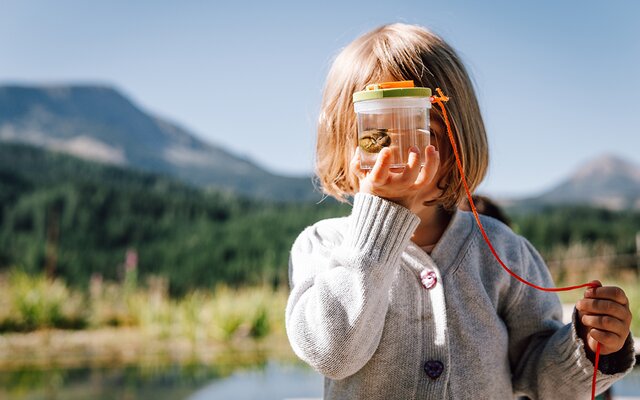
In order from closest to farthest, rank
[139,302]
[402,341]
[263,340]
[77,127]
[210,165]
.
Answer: [402,341] < [263,340] < [139,302] < [210,165] < [77,127]

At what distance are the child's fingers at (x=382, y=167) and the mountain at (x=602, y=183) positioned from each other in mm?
14558

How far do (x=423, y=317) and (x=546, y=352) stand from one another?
241 mm

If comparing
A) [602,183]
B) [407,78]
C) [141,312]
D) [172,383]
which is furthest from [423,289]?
[602,183]

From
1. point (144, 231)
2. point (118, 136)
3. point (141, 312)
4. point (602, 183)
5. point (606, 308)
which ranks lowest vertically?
point (144, 231)

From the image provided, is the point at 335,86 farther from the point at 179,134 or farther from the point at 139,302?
the point at 179,134

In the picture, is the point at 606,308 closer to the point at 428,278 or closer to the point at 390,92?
the point at 428,278

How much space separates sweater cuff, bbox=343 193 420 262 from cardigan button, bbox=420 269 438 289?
14 cm

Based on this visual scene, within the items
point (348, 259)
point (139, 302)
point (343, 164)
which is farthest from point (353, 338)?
point (139, 302)

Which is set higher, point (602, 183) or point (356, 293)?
Result: point (356, 293)

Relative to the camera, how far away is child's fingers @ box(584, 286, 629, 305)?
1083 millimetres

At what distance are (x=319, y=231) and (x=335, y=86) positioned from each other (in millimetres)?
275

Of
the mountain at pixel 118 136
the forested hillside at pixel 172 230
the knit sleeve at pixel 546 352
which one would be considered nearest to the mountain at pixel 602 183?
the forested hillside at pixel 172 230

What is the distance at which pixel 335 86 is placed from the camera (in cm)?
119

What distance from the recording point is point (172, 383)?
4.89 metres
